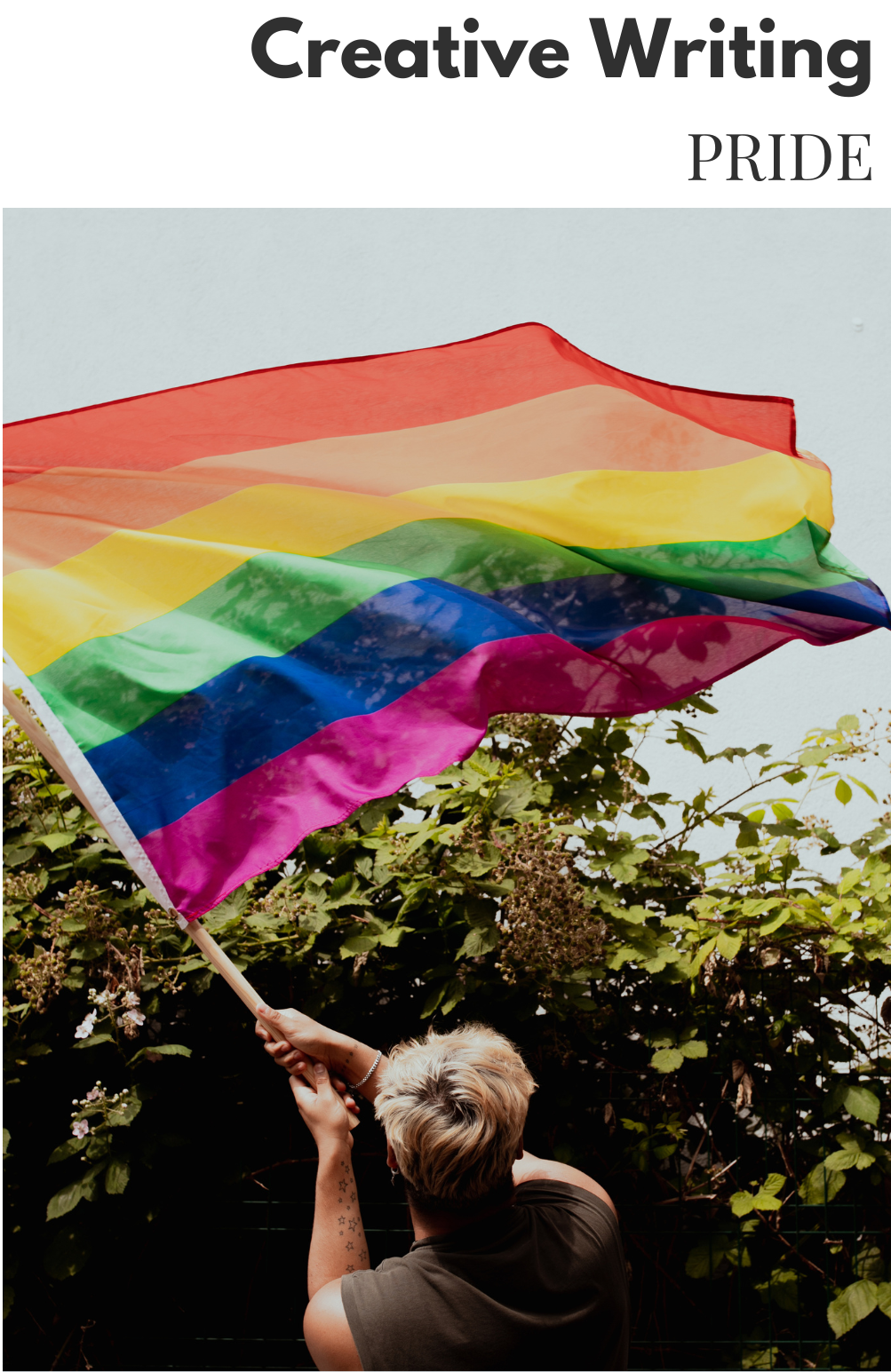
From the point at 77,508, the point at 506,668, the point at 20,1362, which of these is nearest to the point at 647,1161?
the point at 506,668

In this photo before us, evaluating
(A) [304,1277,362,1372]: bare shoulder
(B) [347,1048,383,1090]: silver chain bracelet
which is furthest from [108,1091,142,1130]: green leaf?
(A) [304,1277,362,1372]: bare shoulder

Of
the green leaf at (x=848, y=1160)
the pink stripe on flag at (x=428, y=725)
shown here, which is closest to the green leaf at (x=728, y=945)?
the green leaf at (x=848, y=1160)

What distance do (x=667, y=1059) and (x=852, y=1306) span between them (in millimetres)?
759

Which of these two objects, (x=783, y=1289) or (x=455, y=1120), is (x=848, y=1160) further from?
(x=455, y=1120)

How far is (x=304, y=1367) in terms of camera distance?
9.60 ft

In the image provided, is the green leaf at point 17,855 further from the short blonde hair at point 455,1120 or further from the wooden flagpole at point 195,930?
the short blonde hair at point 455,1120

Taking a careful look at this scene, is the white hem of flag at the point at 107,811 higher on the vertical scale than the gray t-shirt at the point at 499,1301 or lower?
higher

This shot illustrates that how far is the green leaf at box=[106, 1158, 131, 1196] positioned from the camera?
2656 millimetres

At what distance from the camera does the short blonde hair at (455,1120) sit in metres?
1.71

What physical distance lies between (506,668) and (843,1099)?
1.48 metres

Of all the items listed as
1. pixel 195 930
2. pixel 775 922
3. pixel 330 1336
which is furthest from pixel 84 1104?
pixel 775 922

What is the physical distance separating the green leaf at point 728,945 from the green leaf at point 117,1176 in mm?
1570

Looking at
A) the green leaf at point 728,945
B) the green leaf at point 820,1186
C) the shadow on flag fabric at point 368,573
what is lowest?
the green leaf at point 820,1186

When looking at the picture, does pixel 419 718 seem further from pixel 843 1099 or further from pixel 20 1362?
pixel 20 1362
